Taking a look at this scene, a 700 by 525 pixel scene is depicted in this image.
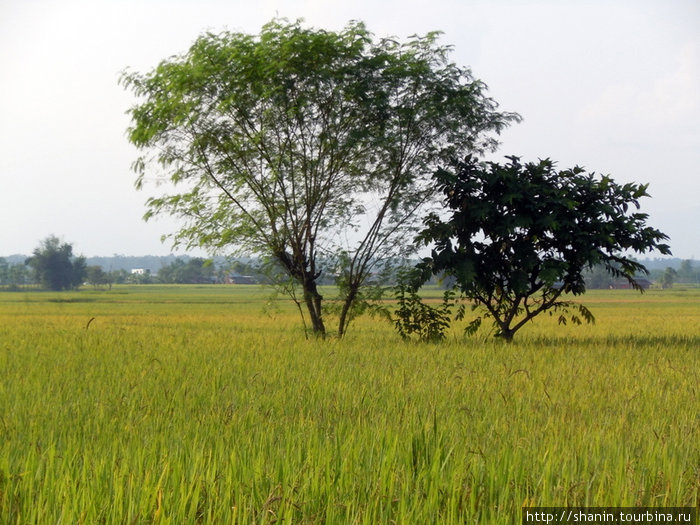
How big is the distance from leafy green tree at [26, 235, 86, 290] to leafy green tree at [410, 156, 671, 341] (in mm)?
120756

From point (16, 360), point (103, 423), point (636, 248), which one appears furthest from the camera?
point (636, 248)

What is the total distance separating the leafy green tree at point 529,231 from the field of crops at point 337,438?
Answer: 11.6ft

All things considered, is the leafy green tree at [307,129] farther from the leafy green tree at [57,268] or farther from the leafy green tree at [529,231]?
the leafy green tree at [57,268]

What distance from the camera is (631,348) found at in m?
14.9

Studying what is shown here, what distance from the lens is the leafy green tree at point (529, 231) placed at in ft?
51.7

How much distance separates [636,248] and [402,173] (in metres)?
5.93

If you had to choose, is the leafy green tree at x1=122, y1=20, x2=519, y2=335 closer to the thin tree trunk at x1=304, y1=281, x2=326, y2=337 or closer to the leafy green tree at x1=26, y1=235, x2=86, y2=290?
the thin tree trunk at x1=304, y1=281, x2=326, y2=337

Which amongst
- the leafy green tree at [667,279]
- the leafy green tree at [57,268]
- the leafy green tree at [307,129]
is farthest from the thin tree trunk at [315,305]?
the leafy green tree at [667,279]

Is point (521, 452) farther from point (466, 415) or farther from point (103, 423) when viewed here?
point (103, 423)

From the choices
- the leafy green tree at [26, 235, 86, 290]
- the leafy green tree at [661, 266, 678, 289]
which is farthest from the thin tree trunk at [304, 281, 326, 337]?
the leafy green tree at [661, 266, 678, 289]

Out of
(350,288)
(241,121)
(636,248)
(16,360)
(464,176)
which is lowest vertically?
(16,360)

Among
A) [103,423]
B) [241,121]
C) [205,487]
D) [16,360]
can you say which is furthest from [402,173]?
[205,487]

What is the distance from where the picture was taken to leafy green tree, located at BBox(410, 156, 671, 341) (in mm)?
15758

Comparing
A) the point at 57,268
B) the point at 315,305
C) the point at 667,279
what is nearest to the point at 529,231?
the point at 315,305
